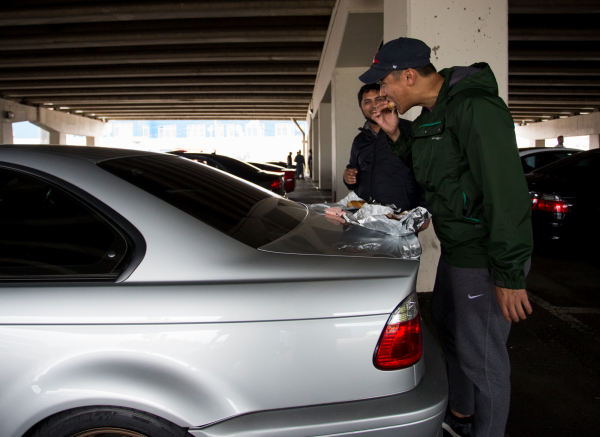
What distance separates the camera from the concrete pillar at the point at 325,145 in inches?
663

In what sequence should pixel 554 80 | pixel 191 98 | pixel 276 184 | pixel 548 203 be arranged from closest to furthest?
pixel 548 203
pixel 276 184
pixel 554 80
pixel 191 98

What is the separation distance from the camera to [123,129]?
167 ft

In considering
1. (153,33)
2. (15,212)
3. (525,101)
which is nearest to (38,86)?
(153,33)

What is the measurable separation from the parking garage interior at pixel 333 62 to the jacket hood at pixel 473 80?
1.75 meters

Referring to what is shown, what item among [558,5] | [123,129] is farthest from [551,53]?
[123,129]

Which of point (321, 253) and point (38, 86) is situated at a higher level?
point (38, 86)

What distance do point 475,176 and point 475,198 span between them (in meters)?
0.11

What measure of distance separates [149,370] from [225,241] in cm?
46

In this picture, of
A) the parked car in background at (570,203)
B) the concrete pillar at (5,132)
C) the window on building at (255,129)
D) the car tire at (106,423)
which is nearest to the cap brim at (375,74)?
the car tire at (106,423)

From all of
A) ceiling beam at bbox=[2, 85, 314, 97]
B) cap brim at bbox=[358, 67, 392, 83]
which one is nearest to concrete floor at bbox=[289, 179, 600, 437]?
cap brim at bbox=[358, 67, 392, 83]

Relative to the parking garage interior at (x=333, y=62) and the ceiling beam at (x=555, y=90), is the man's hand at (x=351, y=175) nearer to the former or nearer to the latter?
the parking garage interior at (x=333, y=62)

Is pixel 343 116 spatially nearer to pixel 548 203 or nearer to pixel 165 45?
pixel 165 45

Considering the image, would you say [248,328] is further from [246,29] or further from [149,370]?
[246,29]

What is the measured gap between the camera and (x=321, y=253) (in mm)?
1515
